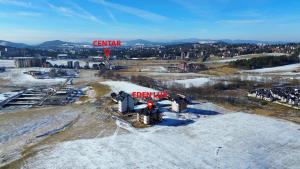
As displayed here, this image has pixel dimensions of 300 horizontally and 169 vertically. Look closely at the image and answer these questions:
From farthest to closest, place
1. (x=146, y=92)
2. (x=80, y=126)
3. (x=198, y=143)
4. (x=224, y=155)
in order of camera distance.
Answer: (x=146, y=92), (x=80, y=126), (x=198, y=143), (x=224, y=155)

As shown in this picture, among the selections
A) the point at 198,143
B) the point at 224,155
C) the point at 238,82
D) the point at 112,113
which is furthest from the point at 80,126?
the point at 238,82

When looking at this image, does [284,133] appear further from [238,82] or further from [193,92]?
[238,82]

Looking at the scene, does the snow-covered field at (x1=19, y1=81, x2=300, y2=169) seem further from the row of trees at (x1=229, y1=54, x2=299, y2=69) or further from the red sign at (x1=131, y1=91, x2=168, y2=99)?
the row of trees at (x1=229, y1=54, x2=299, y2=69)

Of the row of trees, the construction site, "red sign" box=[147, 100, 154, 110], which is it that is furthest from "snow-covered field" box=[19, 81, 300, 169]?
the row of trees

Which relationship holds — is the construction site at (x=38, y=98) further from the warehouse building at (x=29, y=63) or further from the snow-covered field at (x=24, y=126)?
the warehouse building at (x=29, y=63)

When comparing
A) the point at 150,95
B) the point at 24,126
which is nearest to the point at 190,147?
the point at 24,126

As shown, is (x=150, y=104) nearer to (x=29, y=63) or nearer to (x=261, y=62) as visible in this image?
(x=261, y=62)

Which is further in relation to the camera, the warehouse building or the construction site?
the warehouse building

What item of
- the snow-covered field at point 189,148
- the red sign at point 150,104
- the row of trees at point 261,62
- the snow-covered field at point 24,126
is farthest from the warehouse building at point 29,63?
the snow-covered field at point 189,148

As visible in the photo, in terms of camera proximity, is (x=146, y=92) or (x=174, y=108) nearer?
(x=174, y=108)
